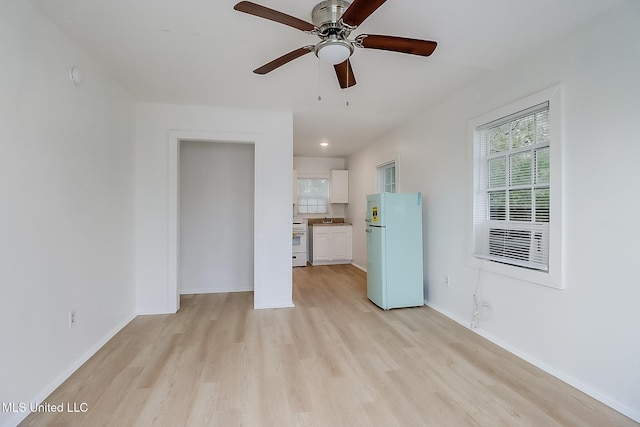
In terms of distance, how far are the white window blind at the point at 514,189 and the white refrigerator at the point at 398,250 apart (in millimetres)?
747

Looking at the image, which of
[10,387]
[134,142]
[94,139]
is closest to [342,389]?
[10,387]

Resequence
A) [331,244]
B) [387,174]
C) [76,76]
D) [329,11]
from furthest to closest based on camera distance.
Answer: [331,244], [387,174], [76,76], [329,11]

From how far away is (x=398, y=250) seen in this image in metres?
3.39

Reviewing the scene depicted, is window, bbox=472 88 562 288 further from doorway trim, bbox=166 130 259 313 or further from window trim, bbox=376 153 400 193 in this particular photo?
doorway trim, bbox=166 130 259 313

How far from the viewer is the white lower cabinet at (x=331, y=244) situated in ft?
20.1

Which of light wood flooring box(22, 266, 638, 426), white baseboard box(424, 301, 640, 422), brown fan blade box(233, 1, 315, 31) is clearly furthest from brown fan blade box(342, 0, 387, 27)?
white baseboard box(424, 301, 640, 422)

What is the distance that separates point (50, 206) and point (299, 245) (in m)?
4.46

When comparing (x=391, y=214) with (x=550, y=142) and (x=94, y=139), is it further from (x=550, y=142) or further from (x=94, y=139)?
(x=94, y=139)

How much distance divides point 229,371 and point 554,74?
10.6ft

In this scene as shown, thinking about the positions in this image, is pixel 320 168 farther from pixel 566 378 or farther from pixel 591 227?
pixel 566 378

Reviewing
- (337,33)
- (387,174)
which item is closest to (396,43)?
(337,33)

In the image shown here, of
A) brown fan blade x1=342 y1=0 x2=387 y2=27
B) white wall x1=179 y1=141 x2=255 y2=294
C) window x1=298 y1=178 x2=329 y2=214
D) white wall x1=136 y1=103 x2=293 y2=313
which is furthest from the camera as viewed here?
window x1=298 y1=178 x2=329 y2=214

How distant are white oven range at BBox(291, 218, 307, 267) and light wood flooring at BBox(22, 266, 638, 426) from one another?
2.91 metres

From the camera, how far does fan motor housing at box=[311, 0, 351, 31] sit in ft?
5.11
